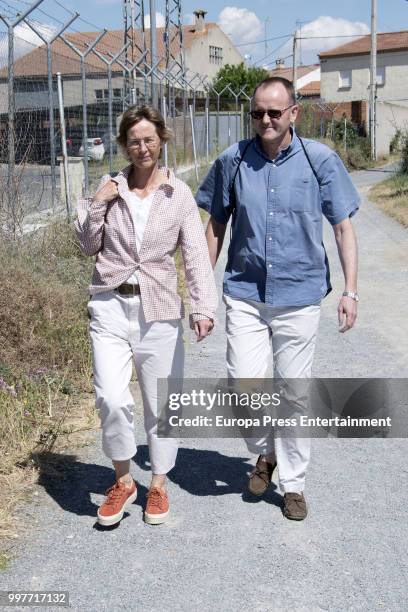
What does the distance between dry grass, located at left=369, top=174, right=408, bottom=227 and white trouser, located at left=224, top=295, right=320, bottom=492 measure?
12.7 metres

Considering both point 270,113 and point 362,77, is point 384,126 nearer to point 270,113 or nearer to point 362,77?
point 362,77

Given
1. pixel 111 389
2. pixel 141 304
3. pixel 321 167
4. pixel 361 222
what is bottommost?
pixel 361 222

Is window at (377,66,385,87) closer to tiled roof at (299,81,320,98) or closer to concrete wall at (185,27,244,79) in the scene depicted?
concrete wall at (185,27,244,79)

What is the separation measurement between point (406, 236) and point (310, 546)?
11745mm

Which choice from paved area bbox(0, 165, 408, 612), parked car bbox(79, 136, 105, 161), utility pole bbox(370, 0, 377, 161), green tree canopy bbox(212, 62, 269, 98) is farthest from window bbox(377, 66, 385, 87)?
paved area bbox(0, 165, 408, 612)

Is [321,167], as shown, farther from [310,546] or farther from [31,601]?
[31,601]

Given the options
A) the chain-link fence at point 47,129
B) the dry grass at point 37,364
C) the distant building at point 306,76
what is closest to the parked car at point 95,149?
the chain-link fence at point 47,129

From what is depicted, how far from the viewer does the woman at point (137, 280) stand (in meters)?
4.21

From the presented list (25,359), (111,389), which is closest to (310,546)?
(111,389)

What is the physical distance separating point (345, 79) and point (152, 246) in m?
67.6

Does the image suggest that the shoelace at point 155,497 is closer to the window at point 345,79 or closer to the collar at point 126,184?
the collar at point 126,184

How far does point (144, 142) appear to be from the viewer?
4199 millimetres

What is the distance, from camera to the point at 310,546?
4055 mm

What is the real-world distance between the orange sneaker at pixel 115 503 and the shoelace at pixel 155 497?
0.33ft
